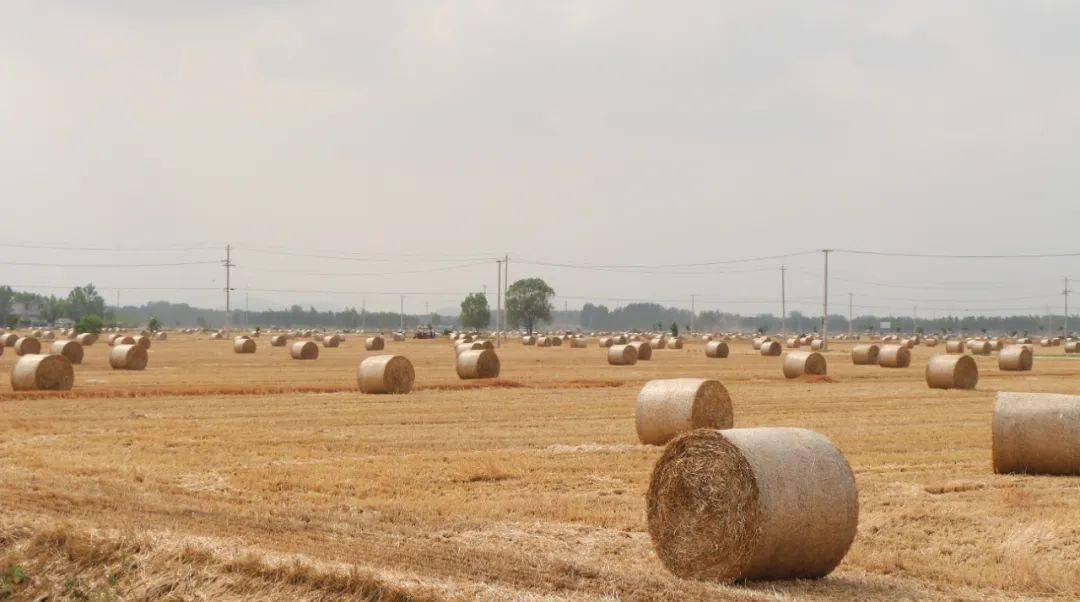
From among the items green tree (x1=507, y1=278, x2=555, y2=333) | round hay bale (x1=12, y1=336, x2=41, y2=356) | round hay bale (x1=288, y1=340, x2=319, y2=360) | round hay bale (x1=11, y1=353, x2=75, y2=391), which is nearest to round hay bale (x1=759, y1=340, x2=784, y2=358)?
round hay bale (x1=288, y1=340, x2=319, y2=360)

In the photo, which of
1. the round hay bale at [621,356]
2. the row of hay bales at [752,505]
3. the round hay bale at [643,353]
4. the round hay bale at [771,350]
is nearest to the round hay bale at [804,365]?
the round hay bale at [621,356]

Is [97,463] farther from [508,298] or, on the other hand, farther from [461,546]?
[508,298]

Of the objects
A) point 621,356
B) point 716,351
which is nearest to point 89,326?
point 716,351

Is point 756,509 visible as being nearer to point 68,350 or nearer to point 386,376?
point 386,376

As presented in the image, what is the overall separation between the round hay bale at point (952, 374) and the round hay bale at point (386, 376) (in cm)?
1661

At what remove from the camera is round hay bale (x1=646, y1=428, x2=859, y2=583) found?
11000 mm

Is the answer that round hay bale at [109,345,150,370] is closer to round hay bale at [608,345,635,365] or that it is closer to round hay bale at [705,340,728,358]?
round hay bale at [608,345,635,365]

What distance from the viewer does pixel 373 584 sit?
9.67 metres

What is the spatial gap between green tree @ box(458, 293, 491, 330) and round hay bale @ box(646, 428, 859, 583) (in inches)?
7273

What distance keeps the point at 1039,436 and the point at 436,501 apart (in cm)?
917

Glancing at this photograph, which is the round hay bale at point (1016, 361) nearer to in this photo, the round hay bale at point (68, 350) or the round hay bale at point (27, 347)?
the round hay bale at point (68, 350)

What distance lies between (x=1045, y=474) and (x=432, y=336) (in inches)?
4367

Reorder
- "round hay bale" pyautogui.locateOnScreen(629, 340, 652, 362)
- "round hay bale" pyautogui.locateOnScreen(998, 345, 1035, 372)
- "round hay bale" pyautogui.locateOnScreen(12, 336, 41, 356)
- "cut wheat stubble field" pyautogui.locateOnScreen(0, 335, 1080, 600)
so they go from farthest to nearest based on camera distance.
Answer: "round hay bale" pyautogui.locateOnScreen(629, 340, 652, 362), "round hay bale" pyautogui.locateOnScreen(12, 336, 41, 356), "round hay bale" pyautogui.locateOnScreen(998, 345, 1035, 372), "cut wheat stubble field" pyautogui.locateOnScreen(0, 335, 1080, 600)

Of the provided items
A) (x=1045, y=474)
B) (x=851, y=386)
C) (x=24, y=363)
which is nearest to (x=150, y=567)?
(x=1045, y=474)
